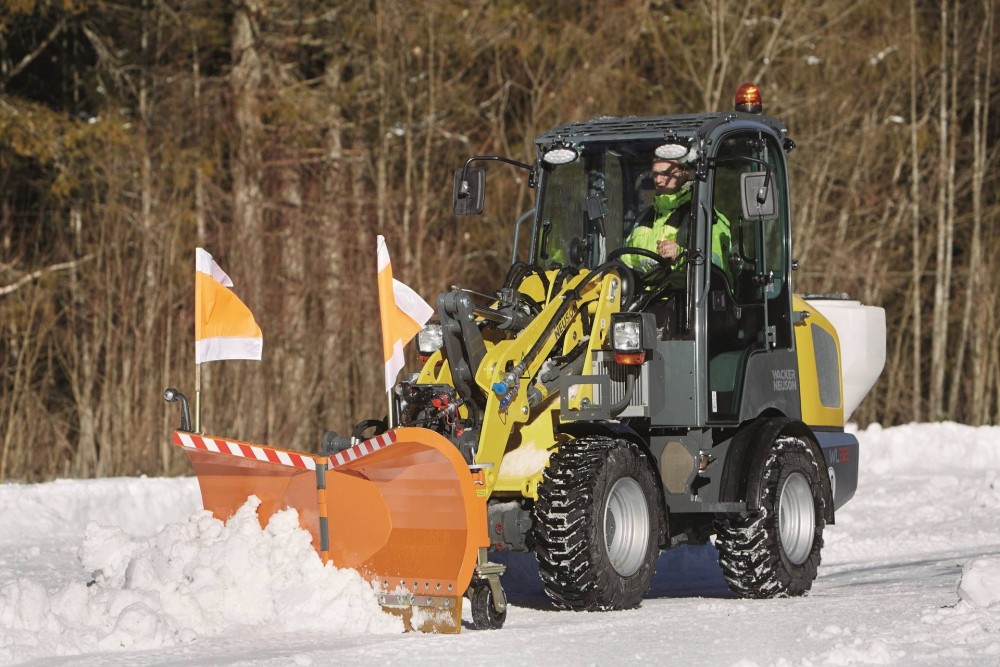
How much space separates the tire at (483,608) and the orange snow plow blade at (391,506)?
0.18 meters

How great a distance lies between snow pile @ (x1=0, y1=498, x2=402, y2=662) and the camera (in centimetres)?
701

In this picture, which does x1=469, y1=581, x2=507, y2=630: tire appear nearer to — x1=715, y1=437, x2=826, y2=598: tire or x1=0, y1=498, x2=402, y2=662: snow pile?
→ x1=0, y1=498, x2=402, y2=662: snow pile

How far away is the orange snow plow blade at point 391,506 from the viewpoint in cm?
743

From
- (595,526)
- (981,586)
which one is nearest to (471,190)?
(595,526)

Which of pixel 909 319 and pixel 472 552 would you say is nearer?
pixel 472 552

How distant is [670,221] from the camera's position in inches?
360

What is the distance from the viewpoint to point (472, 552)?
7383mm

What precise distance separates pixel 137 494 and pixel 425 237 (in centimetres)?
781

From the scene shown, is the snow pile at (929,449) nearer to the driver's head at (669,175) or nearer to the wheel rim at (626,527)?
the driver's head at (669,175)

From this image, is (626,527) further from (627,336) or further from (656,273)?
(656,273)

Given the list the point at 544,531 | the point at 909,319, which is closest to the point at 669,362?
the point at 544,531

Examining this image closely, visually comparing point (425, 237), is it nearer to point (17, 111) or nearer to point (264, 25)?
point (264, 25)

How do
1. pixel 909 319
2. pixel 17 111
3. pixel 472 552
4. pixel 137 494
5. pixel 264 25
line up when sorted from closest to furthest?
pixel 472 552 < pixel 137 494 < pixel 17 111 < pixel 264 25 < pixel 909 319

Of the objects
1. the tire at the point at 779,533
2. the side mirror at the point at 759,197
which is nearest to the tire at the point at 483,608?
the tire at the point at 779,533
